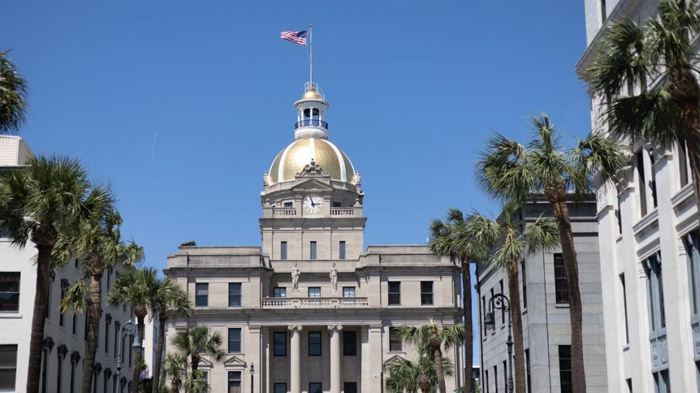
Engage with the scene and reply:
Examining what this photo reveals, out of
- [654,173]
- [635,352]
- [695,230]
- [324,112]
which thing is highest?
[324,112]

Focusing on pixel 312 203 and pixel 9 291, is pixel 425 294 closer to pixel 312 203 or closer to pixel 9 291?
pixel 312 203

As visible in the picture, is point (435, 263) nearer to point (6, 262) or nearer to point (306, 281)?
point (306, 281)

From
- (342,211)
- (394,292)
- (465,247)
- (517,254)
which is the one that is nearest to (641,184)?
(517,254)

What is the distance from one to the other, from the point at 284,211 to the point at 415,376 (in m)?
31.7

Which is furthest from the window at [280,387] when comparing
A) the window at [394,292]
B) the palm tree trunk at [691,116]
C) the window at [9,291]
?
the palm tree trunk at [691,116]

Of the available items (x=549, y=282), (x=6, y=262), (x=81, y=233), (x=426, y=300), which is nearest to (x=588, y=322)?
(x=549, y=282)

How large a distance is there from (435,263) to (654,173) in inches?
2240

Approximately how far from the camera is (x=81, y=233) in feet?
130

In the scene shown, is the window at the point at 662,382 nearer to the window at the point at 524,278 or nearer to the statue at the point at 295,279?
the window at the point at 524,278

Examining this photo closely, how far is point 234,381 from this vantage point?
3506 inches

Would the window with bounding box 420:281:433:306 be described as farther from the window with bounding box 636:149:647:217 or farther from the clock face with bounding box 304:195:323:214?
the window with bounding box 636:149:647:217

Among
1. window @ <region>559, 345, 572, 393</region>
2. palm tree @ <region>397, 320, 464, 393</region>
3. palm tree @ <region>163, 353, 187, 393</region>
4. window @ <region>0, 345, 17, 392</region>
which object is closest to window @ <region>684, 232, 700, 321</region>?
window @ <region>559, 345, 572, 393</region>

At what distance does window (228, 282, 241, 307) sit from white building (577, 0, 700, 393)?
53.1 meters

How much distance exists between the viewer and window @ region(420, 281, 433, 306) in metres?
92.4
